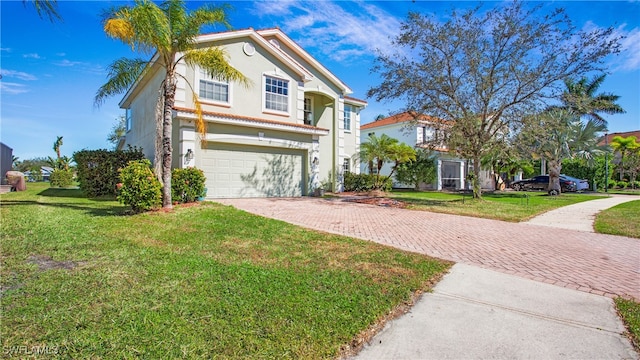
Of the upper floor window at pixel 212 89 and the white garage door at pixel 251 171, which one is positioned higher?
the upper floor window at pixel 212 89

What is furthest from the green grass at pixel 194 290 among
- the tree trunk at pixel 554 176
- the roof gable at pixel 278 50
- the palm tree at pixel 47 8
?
the tree trunk at pixel 554 176

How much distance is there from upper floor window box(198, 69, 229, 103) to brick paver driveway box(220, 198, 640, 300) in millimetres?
6260

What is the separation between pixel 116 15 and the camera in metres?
8.95

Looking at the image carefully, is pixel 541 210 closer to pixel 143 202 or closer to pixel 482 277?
pixel 482 277

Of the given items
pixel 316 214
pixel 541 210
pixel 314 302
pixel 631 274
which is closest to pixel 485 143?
pixel 541 210

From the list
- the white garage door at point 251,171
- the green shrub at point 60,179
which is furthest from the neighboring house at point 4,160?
the white garage door at point 251,171

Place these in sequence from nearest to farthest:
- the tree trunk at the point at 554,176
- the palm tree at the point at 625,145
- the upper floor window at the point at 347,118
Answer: the upper floor window at the point at 347,118 < the tree trunk at the point at 554,176 < the palm tree at the point at 625,145

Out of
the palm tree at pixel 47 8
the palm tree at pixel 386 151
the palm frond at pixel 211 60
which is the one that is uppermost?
the palm frond at pixel 211 60

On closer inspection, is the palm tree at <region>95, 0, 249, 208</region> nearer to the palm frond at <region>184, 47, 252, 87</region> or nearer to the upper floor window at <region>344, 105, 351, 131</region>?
the palm frond at <region>184, 47, 252, 87</region>

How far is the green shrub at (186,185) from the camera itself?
1091cm

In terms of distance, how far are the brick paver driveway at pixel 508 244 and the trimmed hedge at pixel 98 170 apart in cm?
720

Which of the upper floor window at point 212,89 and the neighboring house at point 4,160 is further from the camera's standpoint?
the neighboring house at point 4,160

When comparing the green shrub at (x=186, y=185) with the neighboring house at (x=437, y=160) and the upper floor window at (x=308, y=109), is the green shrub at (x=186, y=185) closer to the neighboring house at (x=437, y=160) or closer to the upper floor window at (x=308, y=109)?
the upper floor window at (x=308, y=109)

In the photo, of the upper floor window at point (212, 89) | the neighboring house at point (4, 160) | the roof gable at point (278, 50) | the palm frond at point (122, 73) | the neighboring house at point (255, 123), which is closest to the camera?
the palm frond at point (122, 73)
